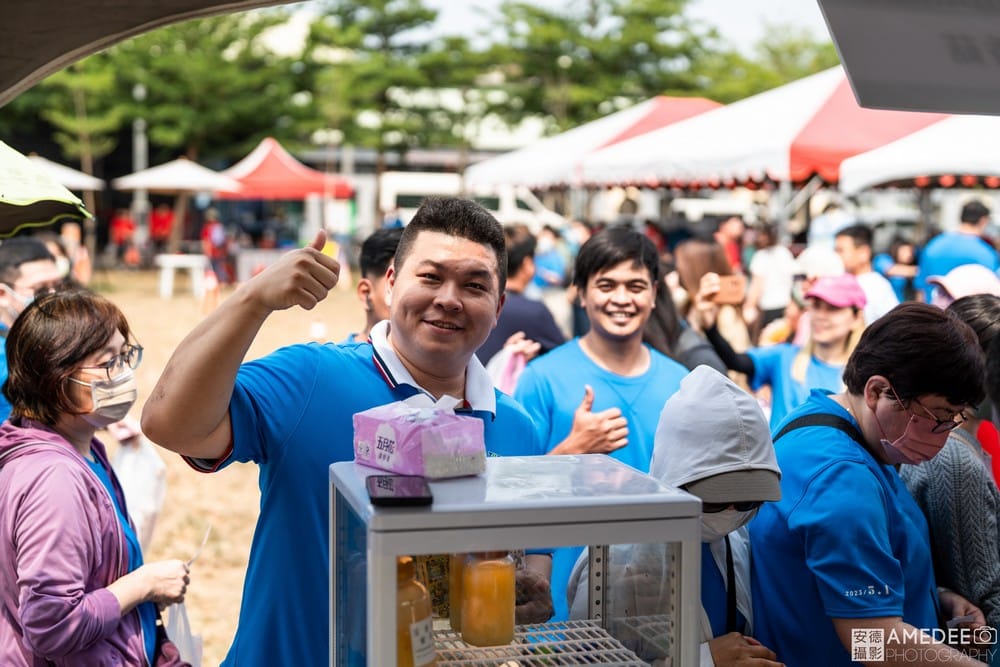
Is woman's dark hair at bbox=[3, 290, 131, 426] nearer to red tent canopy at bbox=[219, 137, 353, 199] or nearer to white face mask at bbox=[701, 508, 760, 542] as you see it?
white face mask at bbox=[701, 508, 760, 542]

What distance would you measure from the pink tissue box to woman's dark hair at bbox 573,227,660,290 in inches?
89.1

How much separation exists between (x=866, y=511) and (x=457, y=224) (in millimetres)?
973

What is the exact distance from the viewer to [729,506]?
199 centimetres

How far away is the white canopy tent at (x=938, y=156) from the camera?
6.78 m

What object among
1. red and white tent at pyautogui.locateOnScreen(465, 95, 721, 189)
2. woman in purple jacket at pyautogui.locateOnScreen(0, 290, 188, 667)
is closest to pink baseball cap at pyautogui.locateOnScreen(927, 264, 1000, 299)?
woman in purple jacket at pyautogui.locateOnScreen(0, 290, 188, 667)

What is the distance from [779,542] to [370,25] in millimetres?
34783

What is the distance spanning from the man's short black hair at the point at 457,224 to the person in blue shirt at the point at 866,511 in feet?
2.49

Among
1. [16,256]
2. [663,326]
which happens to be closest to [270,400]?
[663,326]

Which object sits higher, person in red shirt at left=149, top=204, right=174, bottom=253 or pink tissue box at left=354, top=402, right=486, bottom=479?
person in red shirt at left=149, top=204, right=174, bottom=253

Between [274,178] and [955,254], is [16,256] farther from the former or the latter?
[274,178]

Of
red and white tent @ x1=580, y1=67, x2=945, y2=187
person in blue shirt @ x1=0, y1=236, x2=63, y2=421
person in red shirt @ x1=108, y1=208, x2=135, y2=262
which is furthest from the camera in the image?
person in red shirt @ x1=108, y1=208, x2=135, y2=262

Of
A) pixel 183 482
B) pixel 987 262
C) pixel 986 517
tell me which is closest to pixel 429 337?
pixel 986 517

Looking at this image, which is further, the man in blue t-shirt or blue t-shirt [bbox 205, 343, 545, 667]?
the man in blue t-shirt

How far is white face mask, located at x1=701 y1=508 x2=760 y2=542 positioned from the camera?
78.7 inches
